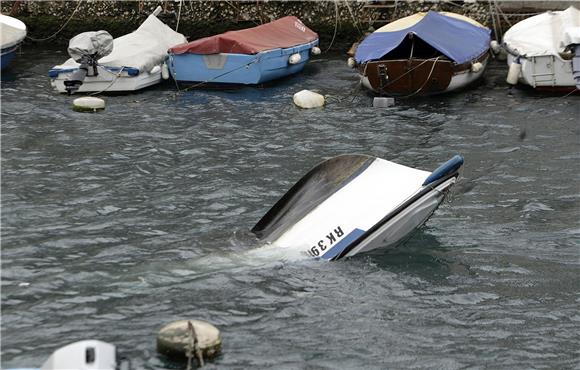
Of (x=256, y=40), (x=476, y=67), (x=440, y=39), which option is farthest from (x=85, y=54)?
(x=476, y=67)

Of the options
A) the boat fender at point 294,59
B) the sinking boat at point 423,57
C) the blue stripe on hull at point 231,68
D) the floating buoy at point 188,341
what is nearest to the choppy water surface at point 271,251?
the floating buoy at point 188,341

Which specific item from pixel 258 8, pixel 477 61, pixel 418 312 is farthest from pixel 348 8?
pixel 418 312

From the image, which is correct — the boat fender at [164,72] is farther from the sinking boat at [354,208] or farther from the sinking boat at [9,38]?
the sinking boat at [354,208]

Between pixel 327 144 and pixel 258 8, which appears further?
pixel 258 8

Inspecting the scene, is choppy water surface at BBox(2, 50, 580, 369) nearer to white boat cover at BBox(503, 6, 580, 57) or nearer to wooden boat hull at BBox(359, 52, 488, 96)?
wooden boat hull at BBox(359, 52, 488, 96)

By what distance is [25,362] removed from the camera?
9570mm

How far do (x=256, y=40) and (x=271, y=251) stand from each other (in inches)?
507

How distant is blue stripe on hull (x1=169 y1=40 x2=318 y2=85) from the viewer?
23594 mm

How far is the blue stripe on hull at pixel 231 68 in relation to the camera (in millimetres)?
23594

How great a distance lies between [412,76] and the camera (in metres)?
22.3

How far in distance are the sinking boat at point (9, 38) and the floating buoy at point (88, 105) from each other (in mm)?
4936

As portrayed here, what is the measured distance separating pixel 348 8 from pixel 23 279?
18.8 metres

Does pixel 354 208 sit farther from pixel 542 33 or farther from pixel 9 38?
pixel 9 38

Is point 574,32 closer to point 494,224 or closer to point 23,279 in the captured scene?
point 494,224
